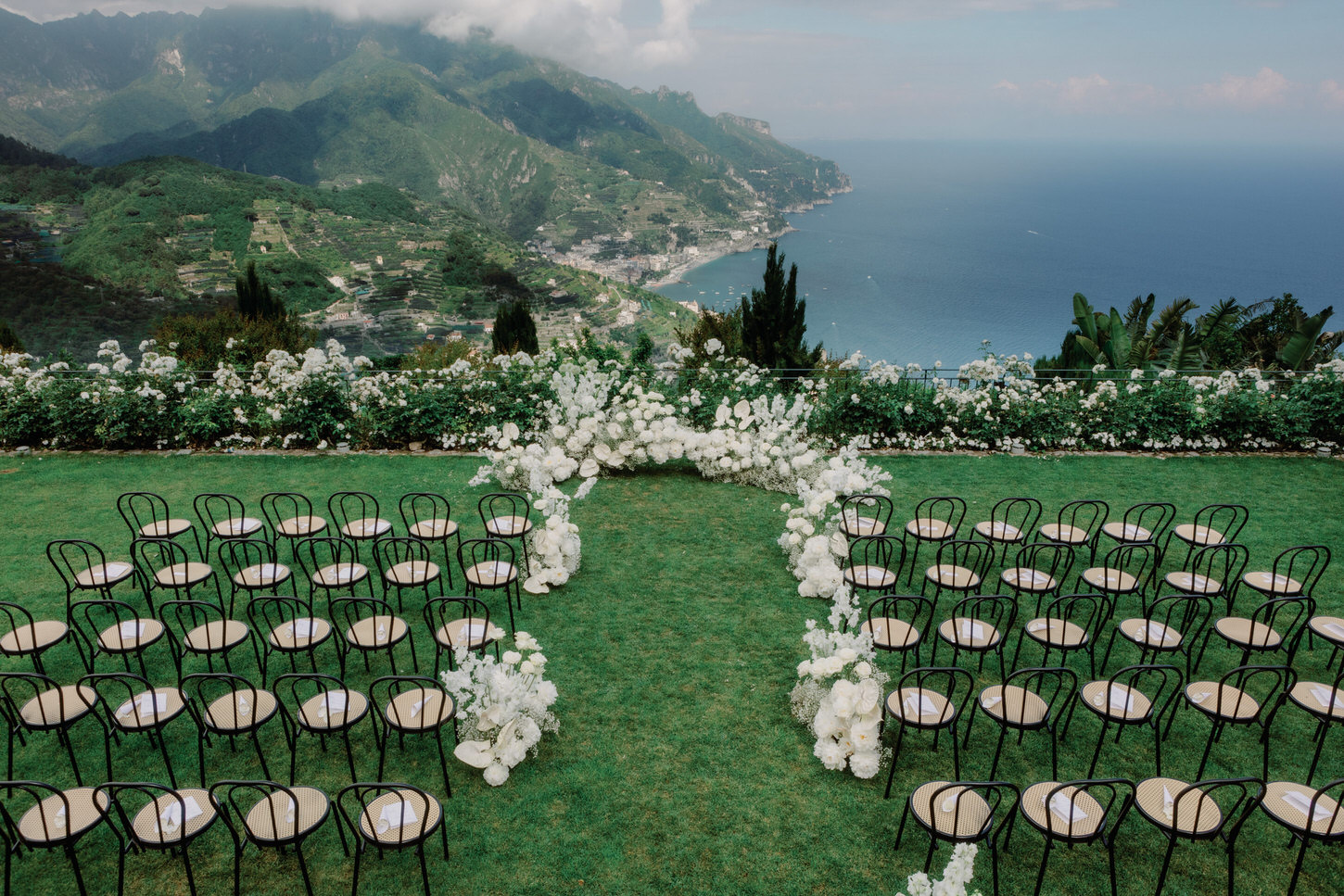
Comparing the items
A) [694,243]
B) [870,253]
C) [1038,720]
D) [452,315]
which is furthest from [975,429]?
[870,253]

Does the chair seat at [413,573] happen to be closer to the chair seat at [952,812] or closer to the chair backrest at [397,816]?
the chair backrest at [397,816]

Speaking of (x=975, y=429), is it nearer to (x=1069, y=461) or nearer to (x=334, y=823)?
(x=1069, y=461)

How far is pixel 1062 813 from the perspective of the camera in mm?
4164

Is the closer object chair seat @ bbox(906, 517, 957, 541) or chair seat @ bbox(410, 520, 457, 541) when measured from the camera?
chair seat @ bbox(410, 520, 457, 541)

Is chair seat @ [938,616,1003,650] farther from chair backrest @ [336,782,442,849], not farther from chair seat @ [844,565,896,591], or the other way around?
chair backrest @ [336,782,442,849]

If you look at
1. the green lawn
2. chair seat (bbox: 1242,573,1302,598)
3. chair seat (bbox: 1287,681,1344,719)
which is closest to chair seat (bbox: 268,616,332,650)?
the green lawn

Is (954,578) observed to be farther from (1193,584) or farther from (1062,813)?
(1062,813)

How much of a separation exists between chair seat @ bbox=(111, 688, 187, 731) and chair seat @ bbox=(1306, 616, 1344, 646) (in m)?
8.75

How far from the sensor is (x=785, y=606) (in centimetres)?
748

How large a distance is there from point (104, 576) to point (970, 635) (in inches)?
306

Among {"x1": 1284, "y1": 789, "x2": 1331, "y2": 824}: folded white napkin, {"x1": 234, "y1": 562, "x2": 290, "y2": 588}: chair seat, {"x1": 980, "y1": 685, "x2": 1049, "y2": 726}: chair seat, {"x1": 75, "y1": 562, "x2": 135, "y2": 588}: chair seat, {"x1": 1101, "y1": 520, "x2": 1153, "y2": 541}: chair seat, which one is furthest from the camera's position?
{"x1": 1101, "y1": 520, "x2": 1153, "y2": 541}: chair seat

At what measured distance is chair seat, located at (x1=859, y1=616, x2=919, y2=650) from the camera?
19.1ft

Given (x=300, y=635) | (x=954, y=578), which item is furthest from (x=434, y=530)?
(x=954, y=578)

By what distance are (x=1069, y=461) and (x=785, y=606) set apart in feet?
23.2
